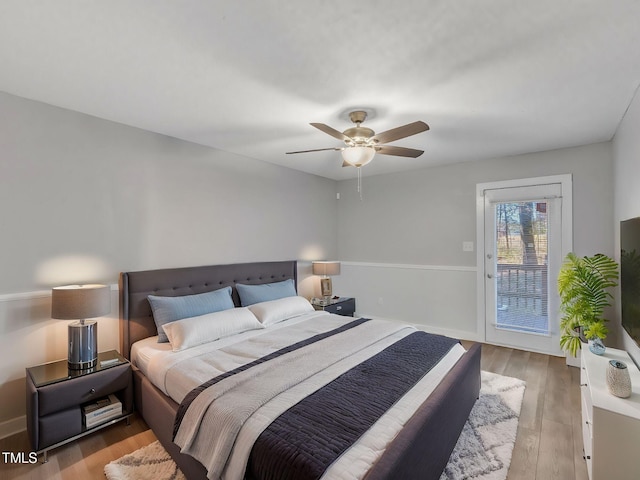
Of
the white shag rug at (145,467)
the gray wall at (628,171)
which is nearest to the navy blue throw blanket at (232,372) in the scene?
the white shag rug at (145,467)

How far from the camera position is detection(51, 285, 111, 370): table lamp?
2.26 meters

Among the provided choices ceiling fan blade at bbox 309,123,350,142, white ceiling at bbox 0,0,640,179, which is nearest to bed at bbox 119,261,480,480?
white ceiling at bbox 0,0,640,179

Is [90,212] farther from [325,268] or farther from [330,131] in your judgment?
[325,268]

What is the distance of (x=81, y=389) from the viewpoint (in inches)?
87.5

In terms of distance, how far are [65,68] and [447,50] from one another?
235 centimetres

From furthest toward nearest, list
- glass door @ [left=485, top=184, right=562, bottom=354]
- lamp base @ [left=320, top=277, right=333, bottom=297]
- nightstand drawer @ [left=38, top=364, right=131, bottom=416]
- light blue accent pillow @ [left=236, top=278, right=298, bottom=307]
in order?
1. lamp base @ [left=320, top=277, right=333, bottom=297]
2. glass door @ [left=485, top=184, right=562, bottom=354]
3. light blue accent pillow @ [left=236, top=278, right=298, bottom=307]
4. nightstand drawer @ [left=38, top=364, right=131, bottom=416]

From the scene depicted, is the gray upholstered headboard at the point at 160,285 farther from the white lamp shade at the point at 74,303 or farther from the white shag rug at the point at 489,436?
the white shag rug at the point at 489,436

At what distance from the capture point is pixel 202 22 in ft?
5.16

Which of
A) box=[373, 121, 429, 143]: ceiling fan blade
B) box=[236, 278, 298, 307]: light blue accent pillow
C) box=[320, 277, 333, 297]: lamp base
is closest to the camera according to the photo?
box=[373, 121, 429, 143]: ceiling fan blade

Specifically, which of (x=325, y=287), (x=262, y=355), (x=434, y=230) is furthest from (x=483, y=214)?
(x=262, y=355)

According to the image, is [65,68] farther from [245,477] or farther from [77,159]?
[245,477]

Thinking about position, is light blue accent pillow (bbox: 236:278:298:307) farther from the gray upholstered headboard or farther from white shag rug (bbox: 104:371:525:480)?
white shag rug (bbox: 104:371:525:480)

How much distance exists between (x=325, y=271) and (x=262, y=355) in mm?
2355

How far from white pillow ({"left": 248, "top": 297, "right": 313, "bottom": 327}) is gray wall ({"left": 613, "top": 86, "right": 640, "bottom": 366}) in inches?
111
